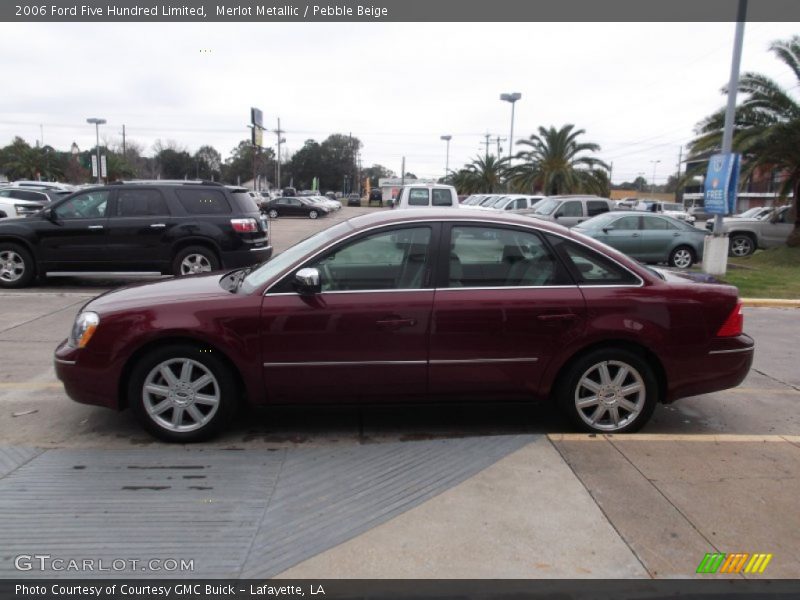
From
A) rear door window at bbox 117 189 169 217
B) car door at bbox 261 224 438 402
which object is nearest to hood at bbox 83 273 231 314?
car door at bbox 261 224 438 402

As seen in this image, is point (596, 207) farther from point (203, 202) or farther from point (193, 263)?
point (193, 263)

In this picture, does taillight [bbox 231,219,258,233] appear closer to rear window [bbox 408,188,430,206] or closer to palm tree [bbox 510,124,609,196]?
rear window [bbox 408,188,430,206]

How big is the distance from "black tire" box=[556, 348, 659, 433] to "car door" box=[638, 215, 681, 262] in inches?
435

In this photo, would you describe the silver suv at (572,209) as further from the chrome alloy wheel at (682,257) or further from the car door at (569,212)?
the chrome alloy wheel at (682,257)

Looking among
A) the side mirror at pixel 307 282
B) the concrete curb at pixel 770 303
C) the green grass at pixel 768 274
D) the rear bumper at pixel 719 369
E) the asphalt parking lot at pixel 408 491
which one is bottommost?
the asphalt parking lot at pixel 408 491

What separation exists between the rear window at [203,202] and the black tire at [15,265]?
2.70m

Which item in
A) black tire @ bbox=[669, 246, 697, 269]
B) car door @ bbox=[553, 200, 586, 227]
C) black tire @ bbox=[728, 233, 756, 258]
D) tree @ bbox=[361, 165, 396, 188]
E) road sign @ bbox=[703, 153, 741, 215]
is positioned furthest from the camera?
tree @ bbox=[361, 165, 396, 188]

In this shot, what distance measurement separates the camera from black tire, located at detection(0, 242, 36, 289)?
1041 centimetres

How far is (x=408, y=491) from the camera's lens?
12.0 ft

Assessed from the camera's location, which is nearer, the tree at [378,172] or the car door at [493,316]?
the car door at [493,316]

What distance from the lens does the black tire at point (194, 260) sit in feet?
34.0

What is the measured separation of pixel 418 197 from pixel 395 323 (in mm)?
12754

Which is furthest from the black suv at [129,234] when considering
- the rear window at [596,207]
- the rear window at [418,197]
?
the rear window at [596,207]

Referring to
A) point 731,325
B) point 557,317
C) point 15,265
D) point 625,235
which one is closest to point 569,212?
point 625,235
